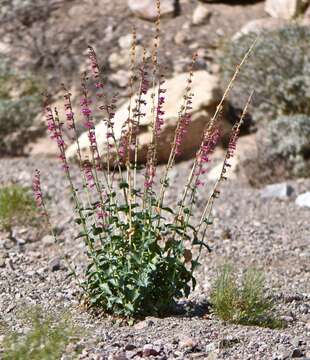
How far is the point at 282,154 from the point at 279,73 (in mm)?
1079

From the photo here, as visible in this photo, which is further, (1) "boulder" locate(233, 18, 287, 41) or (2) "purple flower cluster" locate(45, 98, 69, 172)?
(1) "boulder" locate(233, 18, 287, 41)

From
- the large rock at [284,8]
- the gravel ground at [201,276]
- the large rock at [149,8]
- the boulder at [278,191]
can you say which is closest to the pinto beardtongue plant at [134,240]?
the gravel ground at [201,276]

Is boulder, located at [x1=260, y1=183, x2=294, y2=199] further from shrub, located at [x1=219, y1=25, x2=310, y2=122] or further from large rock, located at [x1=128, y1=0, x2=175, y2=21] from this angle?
large rock, located at [x1=128, y1=0, x2=175, y2=21]

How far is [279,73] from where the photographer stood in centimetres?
995

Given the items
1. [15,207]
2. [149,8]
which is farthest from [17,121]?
[15,207]

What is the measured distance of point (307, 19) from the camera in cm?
1154

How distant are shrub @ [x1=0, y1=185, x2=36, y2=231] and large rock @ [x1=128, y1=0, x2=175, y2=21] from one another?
5018 mm

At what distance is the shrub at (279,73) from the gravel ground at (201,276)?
40.7 inches

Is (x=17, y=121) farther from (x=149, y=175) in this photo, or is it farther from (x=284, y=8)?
(x=149, y=175)

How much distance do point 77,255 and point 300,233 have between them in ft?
5.84

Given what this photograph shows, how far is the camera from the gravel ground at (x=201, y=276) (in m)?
4.66

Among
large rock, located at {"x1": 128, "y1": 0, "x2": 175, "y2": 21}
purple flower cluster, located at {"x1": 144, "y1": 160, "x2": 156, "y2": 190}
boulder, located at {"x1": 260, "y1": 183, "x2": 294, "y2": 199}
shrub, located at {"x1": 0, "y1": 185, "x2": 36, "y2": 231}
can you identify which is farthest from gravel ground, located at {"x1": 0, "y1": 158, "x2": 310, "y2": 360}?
large rock, located at {"x1": 128, "y1": 0, "x2": 175, "y2": 21}

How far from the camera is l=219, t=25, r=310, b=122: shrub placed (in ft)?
32.2

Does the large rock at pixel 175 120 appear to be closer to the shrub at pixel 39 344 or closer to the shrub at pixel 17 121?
the shrub at pixel 17 121
